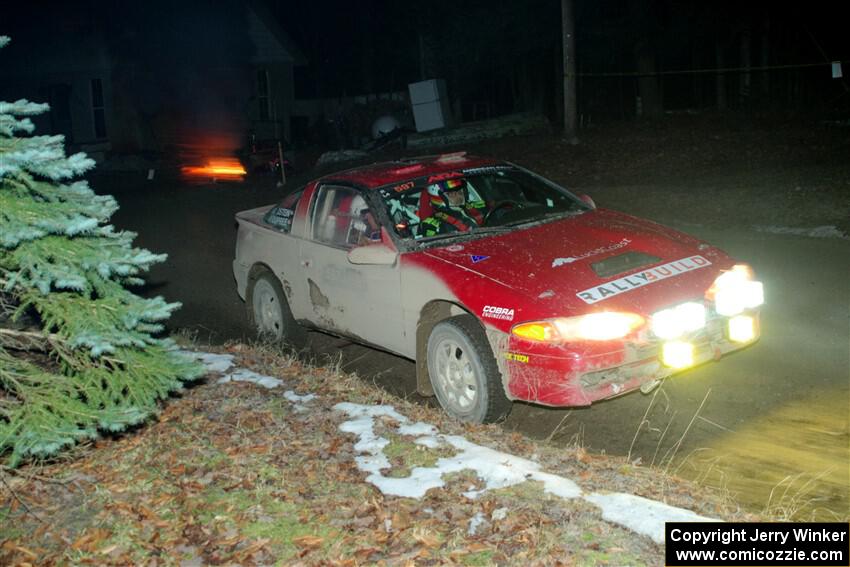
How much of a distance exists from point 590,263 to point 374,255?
5.18ft

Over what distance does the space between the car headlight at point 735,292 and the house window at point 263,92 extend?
29751mm

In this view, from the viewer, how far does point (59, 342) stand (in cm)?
450

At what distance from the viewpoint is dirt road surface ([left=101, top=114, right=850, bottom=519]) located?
5.59 metres

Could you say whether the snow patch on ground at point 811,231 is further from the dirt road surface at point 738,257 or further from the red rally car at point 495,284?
the red rally car at point 495,284

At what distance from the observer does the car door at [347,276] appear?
6.93 meters

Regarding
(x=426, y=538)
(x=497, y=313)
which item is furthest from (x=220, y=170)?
(x=426, y=538)

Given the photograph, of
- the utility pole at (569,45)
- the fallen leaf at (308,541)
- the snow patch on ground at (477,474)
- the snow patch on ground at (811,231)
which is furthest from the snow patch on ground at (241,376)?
the utility pole at (569,45)

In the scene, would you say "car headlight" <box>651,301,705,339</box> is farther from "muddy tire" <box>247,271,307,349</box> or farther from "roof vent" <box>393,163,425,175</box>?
"muddy tire" <box>247,271,307,349</box>

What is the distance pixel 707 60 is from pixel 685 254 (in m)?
21.2

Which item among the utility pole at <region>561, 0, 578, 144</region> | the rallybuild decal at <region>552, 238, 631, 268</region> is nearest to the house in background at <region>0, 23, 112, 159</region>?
the utility pole at <region>561, 0, 578, 144</region>

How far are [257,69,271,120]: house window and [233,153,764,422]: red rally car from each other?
88.5 ft

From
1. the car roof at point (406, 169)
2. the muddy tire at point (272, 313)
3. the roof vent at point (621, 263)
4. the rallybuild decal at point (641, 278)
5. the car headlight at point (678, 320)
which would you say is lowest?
the muddy tire at point (272, 313)

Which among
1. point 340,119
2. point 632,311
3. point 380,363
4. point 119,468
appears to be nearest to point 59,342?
point 119,468

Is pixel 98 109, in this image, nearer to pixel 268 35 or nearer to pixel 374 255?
pixel 268 35
